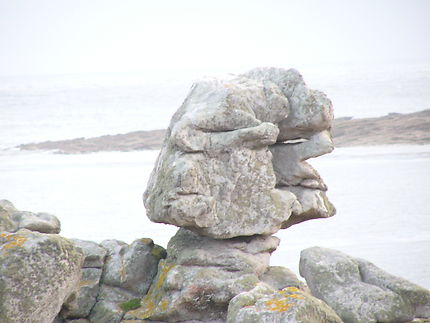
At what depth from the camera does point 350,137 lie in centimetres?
6469

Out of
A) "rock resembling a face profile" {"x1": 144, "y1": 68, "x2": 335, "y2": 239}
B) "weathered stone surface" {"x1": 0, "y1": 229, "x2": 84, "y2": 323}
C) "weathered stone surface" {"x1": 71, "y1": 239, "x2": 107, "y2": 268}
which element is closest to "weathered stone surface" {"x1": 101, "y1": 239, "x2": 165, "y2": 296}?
"weathered stone surface" {"x1": 71, "y1": 239, "x2": 107, "y2": 268}

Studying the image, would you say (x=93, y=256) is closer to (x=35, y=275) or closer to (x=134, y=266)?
(x=134, y=266)

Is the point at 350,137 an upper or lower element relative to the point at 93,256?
lower

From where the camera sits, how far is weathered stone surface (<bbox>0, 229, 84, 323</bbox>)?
12609 millimetres

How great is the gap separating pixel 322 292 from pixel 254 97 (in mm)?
4526

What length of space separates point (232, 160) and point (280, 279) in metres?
2.77

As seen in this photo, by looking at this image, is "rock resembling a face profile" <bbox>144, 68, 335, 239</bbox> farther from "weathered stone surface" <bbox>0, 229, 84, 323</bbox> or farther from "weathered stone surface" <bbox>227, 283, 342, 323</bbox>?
"weathered stone surface" <bbox>227, 283, 342, 323</bbox>

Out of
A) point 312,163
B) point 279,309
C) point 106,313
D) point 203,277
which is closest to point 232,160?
point 203,277

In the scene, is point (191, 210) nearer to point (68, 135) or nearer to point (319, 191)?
point (319, 191)

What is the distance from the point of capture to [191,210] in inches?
559

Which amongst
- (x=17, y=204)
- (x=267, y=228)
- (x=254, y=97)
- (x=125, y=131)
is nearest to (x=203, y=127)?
(x=254, y=97)

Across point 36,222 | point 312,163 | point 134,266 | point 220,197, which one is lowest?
point 312,163

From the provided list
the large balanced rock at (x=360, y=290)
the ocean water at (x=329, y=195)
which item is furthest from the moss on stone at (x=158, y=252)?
the ocean water at (x=329, y=195)

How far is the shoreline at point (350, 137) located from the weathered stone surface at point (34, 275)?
50.1 m
